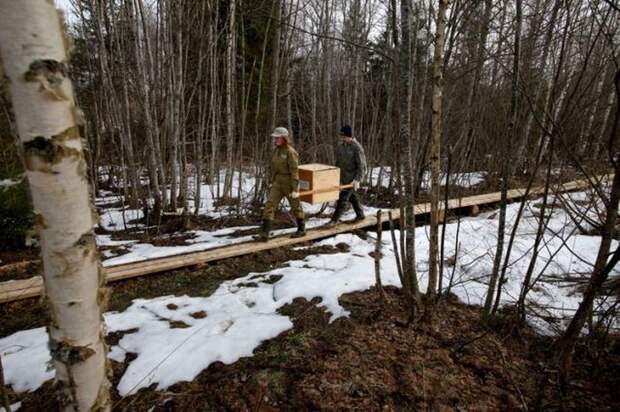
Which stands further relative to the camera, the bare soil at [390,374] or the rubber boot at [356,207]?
the rubber boot at [356,207]

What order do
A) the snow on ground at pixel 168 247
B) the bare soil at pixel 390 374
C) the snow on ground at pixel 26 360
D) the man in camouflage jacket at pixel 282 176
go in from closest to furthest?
1. the bare soil at pixel 390 374
2. the snow on ground at pixel 26 360
3. the snow on ground at pixel 168 247
4. the man in camouflage jacket at pixel 282 176

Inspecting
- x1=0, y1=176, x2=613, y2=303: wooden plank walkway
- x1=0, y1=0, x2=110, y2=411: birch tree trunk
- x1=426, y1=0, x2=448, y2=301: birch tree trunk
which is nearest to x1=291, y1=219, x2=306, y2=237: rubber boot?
x1=0, y1=176, x2=613, y2=303: wooden plank walkway

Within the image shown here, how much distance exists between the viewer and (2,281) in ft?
14.2

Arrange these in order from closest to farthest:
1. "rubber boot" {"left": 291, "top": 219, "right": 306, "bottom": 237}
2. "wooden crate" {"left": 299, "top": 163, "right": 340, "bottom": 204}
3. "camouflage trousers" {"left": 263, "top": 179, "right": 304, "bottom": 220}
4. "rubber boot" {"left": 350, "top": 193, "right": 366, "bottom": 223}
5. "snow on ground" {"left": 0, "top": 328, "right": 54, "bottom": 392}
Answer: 1. "snow on ground" {"left": 0, "top": 328, "right": 54, "bottom": 392}
2. "camouflage trousers" {"left": 263, "top": 179, "right": 304, "bottom": 220}
3. "rubber boot" {"left": 291, "top": 219, "right": 306, "bottom": 237}
4. "wooden crate" {"left": 299, "top": 163, "right": 340, "bottom": 204}
5. "rubber boot" {"left": 350, "top": 193, "right": 366, "bottom": 223}

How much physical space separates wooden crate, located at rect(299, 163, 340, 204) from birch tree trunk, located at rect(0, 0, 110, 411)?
16.7ft

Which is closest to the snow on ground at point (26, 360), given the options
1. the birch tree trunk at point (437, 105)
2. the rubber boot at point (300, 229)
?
the birch tree trunk at point (437, 105)

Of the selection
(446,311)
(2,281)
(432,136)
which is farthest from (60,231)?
(2,281)

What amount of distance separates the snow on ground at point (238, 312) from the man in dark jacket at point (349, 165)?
1.33 m

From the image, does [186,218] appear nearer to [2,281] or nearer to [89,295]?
[2,281]

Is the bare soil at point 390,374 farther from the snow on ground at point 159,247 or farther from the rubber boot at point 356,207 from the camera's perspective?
the rubber boot at point 356,207

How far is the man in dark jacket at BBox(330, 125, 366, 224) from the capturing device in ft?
21.5

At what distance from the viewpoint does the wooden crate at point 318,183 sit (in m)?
6.26

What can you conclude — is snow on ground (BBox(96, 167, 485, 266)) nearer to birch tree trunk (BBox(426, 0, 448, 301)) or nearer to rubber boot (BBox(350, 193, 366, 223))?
rubber boot (BBox(350, 193, 366, 223))

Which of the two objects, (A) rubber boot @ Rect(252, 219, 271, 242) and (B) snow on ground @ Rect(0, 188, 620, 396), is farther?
(A) rubber boot @ Rect(252, 219, 271, 242)
